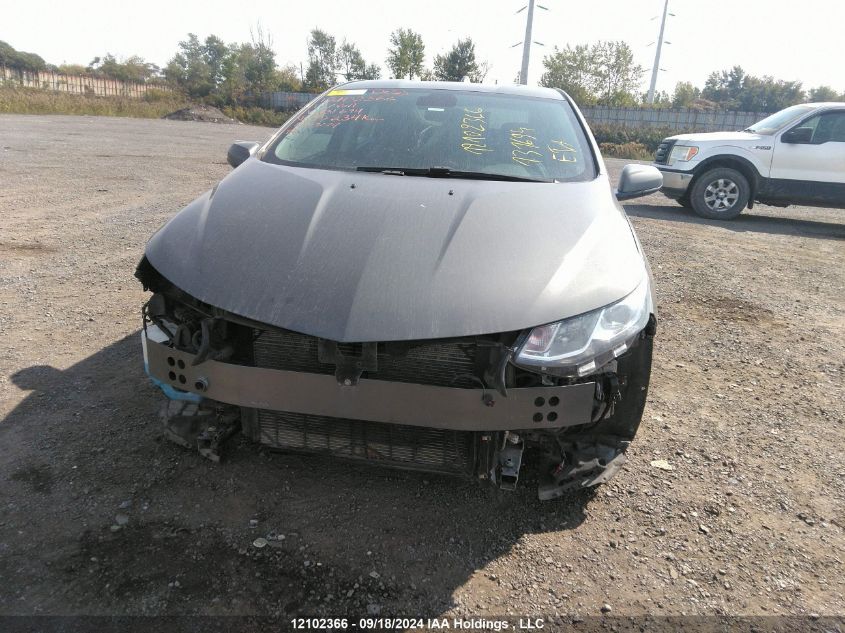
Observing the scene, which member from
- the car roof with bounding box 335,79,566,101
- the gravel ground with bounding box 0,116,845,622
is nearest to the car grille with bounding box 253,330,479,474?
the gravel ground with bounding box 0,116,845,622

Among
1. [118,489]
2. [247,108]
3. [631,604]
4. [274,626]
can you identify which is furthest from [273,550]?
[247,108]

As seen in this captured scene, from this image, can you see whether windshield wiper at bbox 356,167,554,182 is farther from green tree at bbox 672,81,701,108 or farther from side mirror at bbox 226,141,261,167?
green tree at bbox 672,81,701,108

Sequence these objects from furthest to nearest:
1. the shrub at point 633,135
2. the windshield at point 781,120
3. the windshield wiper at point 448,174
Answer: the shrub at point 633,135 → the windshield at point 781,120 → the windshield wiper at point 448,174

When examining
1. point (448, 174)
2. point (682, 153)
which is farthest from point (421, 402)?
point (682, 153)

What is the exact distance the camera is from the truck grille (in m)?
2.12

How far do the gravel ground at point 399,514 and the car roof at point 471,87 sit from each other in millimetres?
1900

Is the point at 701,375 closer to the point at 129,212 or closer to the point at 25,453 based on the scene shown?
the point at 25,453

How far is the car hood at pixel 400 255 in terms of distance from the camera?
193cm

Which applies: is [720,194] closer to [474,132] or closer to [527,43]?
[474,132]

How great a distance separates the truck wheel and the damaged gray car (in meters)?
7.83

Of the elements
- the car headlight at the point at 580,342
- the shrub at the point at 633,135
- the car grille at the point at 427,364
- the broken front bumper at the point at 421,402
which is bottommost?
the broken front bumper at the point at 421,402

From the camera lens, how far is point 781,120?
9297 millimetres

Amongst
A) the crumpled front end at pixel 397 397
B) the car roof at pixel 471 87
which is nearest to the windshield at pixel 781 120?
the car roof at pixel 471 87

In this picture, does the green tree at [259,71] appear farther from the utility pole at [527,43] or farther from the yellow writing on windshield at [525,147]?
the yellow writing on windshield at [525,147]
